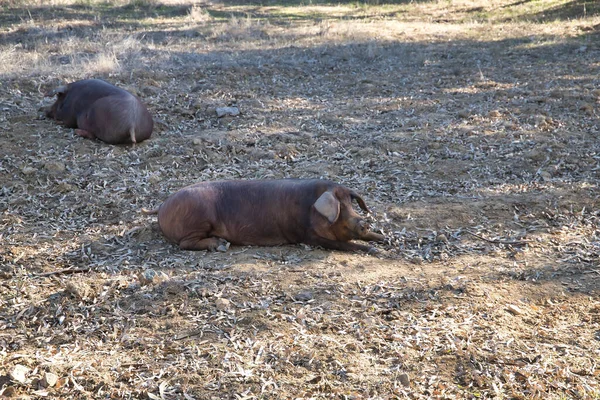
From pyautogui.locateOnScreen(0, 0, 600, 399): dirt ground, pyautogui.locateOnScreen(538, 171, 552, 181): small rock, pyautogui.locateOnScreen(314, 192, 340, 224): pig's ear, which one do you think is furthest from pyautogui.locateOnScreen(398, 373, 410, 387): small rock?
pyautogui.locateOnScreen(538, 171, 552, 181): small rock

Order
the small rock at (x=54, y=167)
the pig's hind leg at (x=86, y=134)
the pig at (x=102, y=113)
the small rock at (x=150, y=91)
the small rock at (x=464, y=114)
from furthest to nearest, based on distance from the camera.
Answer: the small rock at (x=150, y=91) < the small rock at (x=464, y=114) < the pig's hind leg at (x=86, y=134) < the pig at (x=102, y=113) < the small rock at (x=54, y=167)

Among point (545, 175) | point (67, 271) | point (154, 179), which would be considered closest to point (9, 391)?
point (67, 271)

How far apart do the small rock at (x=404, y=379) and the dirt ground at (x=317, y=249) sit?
11 mm

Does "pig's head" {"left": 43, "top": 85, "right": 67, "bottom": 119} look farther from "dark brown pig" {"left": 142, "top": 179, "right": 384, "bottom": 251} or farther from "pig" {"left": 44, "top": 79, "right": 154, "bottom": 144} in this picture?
"dark brown pig" {"left": 142, "top": 179, "right": 384, "bottom": 251}

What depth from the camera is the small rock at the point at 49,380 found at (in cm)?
343

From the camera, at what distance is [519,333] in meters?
4.12

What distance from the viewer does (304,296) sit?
449 centimetres

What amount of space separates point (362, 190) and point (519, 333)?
Result: 2.79 metres

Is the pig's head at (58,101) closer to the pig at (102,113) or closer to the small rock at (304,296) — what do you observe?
the pig at (102,113)

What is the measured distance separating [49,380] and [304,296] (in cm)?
179

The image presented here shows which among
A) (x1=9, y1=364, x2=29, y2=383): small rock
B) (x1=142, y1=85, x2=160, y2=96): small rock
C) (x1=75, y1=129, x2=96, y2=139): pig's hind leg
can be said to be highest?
(x1=142, y1=85, x2=160, y2=96): small rock

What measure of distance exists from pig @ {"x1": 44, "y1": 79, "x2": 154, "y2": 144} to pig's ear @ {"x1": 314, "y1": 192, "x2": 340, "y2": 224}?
11.3 feet

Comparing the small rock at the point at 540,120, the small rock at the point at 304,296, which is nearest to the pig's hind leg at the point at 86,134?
the small rock at the point at 304,296

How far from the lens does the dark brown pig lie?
5.37 meters
